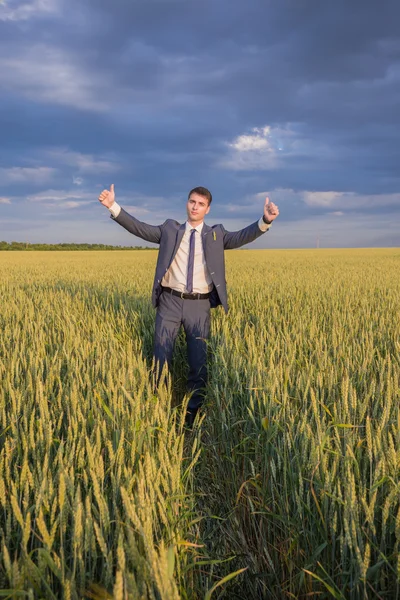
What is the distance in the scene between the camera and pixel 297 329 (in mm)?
4156

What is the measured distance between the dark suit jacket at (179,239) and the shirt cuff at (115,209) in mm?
29

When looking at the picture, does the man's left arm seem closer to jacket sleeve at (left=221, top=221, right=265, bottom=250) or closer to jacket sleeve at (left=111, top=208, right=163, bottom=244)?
jacket sleeve at (left=221, top=221, right=265, bottom=250)

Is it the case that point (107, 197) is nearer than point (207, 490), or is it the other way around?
point (207, 490)

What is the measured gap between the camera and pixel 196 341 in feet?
13.1

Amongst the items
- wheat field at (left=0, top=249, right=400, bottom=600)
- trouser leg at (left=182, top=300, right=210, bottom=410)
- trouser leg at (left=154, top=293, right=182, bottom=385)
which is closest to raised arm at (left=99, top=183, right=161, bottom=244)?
trouser leg at (left=154, top=293, right=182, bottom=385)

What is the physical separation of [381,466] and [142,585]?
1011mm

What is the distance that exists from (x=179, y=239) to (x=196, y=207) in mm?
335

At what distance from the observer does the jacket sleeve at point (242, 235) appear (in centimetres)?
402

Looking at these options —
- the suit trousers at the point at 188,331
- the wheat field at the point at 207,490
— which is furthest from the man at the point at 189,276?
the wheat field at the point at 207,490

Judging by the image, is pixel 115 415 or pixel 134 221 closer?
pixel 115 415

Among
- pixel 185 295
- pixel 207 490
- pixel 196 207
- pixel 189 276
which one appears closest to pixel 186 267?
pixel 189 276

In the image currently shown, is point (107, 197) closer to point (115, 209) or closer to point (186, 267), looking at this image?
point (115, 209)

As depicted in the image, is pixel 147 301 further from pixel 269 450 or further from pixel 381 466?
pixel 381 466

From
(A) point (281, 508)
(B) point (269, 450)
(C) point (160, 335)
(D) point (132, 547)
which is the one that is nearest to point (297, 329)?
(C) point (160, 335)
